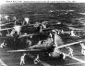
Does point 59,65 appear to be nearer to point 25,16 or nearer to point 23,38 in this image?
point 23,38

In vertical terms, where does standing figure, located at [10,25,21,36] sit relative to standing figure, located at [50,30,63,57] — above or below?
above

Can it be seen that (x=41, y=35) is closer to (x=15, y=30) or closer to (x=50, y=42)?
(x=50, y=42)

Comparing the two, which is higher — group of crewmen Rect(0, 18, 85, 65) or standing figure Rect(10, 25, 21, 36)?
standing figure Rect(10, 25, 21, 36)

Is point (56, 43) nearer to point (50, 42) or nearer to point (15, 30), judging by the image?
point (50, 42)

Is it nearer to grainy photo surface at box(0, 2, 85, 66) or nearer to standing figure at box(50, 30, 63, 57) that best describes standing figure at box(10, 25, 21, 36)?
grainy photo surface at box(0, 2, 85, 66)

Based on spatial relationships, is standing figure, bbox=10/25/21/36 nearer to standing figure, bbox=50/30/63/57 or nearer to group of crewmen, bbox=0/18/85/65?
group of crewmen, bbox=0/18/85/65

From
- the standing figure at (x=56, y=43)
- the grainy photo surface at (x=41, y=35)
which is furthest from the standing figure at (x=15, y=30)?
the standing figure at (x=56, y=43)

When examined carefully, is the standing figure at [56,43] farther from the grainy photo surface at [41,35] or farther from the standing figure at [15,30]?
the standing figure at [15,30]

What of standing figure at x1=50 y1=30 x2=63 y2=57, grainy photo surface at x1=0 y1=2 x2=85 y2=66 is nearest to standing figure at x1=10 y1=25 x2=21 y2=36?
grainy photo surface at x1=0 y1=2 x2=85 y2=66

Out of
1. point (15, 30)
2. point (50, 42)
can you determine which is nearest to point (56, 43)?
point (50, 42)
